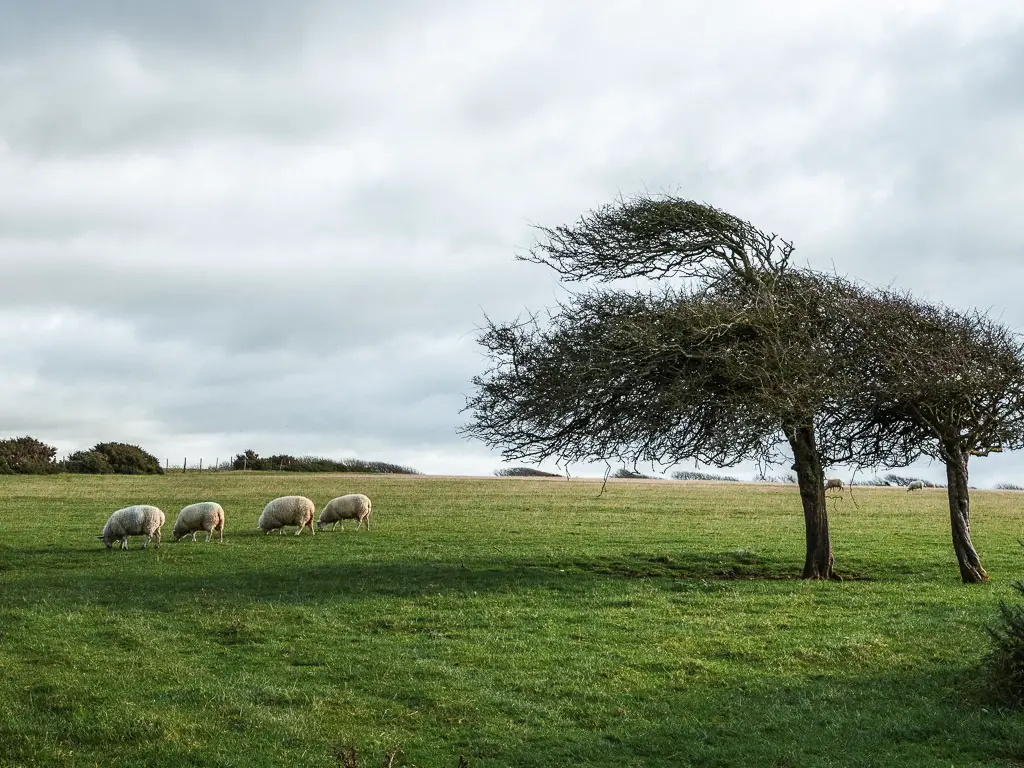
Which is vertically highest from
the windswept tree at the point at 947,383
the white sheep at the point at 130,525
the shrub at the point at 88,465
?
the windswept tree at the point at 947,383

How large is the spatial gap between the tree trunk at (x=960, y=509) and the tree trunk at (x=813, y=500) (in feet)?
10.6

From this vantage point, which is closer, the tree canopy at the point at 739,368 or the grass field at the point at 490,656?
the grass field at the point at 490,656

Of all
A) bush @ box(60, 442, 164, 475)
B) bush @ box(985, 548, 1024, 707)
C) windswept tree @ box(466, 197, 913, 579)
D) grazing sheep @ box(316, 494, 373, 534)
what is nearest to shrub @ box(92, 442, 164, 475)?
bush @ box(60, 442, 164, 475)

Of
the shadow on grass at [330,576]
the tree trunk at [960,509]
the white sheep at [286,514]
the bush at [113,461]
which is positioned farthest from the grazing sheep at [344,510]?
the bush at [113,461]

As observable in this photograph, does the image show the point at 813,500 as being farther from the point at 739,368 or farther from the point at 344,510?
the point at 344,510

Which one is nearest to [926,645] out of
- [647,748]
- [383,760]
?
[647,748]

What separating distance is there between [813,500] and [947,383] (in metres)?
4.53

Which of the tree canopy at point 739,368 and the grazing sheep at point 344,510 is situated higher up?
the tree canopy at point 739,368

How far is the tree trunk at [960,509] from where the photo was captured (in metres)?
24.7

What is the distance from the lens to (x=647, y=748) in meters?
11.0

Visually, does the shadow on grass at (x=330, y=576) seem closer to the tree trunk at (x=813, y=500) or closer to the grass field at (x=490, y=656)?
the grass field at (x=490, y=656)

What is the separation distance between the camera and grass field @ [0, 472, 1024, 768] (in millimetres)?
11008

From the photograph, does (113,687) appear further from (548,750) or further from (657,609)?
(657,609)

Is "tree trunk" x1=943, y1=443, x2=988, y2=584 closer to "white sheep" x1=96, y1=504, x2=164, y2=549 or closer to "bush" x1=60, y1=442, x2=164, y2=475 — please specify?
"white sheep" x1=96, y1=504, x2=164, y2=549
